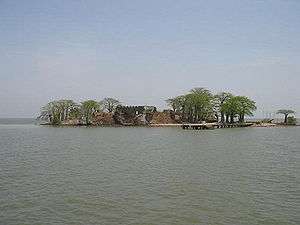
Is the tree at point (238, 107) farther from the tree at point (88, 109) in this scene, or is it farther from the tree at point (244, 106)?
the tree at point (88, 109)

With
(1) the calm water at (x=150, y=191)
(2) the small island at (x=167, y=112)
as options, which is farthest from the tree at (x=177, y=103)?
(1) the calm water at (x=150, y=191)

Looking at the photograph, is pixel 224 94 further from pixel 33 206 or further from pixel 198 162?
pixel 33 206

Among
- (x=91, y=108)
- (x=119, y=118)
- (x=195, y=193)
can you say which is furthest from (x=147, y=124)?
(x=195, y=193)

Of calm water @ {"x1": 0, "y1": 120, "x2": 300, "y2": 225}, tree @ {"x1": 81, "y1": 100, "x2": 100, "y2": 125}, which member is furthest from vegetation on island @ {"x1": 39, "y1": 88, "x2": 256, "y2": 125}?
calm water @ {"x1": 0, "y1": 120, "x2": 300, "y2": 225}

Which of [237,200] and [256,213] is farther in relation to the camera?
[237,200]

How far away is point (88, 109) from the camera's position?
114250mm

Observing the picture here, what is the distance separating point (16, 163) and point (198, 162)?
14.3 m

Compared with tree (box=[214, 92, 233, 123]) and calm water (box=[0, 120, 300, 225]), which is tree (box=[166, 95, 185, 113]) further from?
calm water (box=[0, 120, 300, 225])

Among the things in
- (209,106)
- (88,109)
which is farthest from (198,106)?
(88,109)

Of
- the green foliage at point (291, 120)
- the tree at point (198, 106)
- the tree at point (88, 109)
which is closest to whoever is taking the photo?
the tree at point (198, 106)

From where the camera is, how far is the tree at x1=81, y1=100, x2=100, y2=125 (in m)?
114

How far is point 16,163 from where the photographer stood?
98.5ft

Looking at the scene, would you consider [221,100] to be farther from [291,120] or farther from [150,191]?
A: [150,191]

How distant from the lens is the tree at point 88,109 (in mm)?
113500
